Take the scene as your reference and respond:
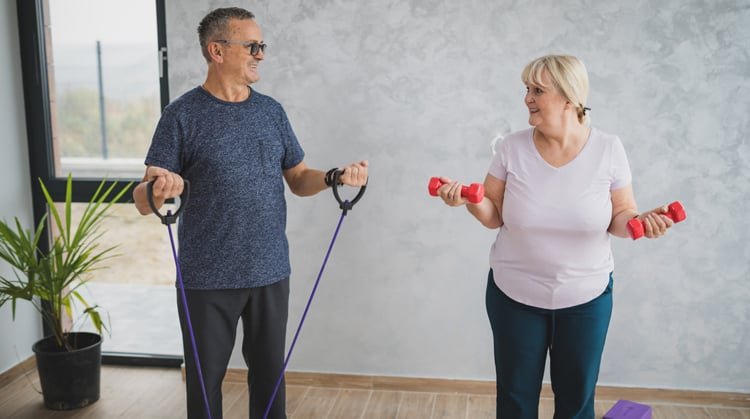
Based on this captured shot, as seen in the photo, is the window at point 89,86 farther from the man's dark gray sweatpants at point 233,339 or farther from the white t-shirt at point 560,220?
the white t-shirt at point 560,220

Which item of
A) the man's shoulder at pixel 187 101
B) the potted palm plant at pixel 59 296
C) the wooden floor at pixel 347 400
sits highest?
the man's shoulder at pixel 187 101

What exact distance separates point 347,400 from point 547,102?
1725 mm

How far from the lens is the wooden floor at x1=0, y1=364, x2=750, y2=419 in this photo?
9.53ft

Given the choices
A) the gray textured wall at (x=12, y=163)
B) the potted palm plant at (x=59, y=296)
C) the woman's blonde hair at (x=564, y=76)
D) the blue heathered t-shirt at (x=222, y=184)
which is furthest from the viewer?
the gray textured wall at (x=12, y=163)

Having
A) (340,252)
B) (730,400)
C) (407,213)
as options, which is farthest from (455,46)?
(730,400)

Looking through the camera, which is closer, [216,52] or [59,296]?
[216,52]

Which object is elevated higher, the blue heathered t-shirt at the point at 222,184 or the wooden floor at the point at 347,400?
the blue heathered t-shirt at the point at 222,184

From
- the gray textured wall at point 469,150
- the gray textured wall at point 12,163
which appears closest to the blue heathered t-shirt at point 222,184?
the gray textured wall at point 469,150

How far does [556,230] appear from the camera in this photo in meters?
1.95

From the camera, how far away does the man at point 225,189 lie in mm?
2049

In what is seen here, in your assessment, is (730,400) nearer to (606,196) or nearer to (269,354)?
(606,196)

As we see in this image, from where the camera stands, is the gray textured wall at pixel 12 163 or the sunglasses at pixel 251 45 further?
the gray textured wall at pixel 12 163

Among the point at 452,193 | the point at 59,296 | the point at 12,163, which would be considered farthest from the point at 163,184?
the point at 12,163

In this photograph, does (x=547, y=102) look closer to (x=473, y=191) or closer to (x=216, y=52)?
(x=473, y=191)
